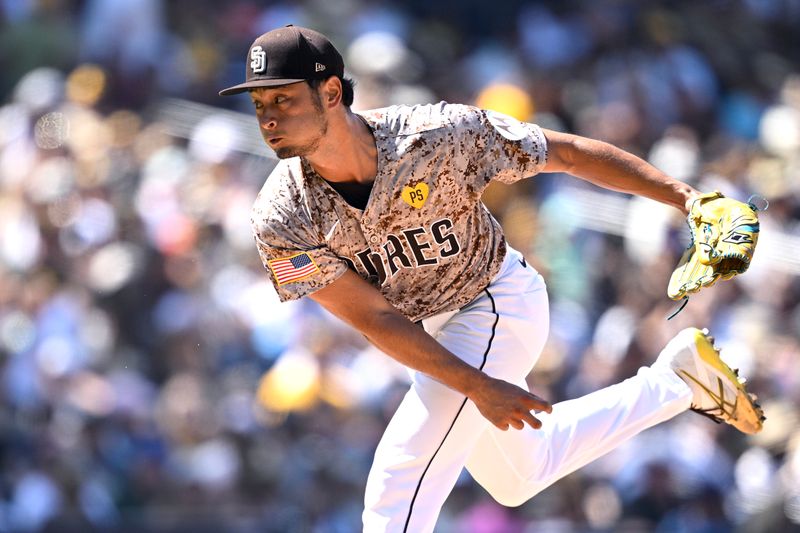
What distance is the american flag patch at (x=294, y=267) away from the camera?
165 inches

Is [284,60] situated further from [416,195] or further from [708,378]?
[708,378]

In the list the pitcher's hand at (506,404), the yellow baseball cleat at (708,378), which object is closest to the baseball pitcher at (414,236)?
the pitcher's hand at (506,404)

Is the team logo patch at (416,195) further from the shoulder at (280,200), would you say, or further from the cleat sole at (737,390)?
the cleat sole at (737,390)

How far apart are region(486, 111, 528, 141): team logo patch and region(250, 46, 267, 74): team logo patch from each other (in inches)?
32.4

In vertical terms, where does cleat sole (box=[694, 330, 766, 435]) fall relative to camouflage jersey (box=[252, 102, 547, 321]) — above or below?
below

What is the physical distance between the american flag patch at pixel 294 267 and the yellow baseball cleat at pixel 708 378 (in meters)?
1.53

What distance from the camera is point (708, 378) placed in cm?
486

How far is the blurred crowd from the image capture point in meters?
7.45

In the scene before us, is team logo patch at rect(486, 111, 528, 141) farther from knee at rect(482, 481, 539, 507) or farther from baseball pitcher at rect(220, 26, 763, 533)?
knee at rect(482, 481, 539, 507)

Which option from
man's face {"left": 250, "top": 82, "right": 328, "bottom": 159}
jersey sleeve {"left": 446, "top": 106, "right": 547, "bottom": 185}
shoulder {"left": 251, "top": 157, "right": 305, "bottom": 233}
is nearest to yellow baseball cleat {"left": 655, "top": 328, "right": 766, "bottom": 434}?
jersey sleeve {"left": 446, "top": 106, "right": 547, "bottom": 185}

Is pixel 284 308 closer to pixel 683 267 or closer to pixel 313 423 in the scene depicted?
pixel 313 423

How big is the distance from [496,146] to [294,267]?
79 cm

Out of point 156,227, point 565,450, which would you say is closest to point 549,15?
point 156,227

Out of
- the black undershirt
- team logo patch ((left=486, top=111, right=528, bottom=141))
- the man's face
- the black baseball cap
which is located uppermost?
the black baseball cap
